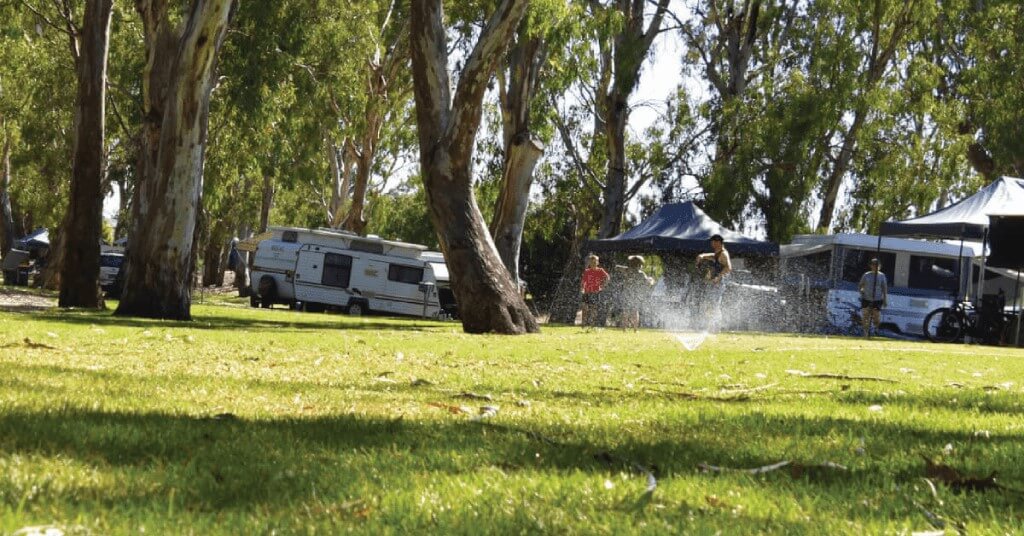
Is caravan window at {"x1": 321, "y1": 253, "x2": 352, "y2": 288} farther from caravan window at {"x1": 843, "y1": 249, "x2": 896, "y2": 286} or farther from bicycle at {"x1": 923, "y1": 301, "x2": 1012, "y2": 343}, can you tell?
Answer: bicycle at {"x1": 923, "y1": 301, "x2": 1012, "y2": 343}

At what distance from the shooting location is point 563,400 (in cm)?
685

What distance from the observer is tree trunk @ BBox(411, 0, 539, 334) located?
62.5 feet

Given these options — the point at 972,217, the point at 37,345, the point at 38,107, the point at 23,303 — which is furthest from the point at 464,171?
the point at 38,107

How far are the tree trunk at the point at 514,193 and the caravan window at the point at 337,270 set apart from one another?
13083 millimetres

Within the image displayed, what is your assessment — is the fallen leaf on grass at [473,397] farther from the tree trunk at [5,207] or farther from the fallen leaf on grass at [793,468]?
the tree trunk at [5,207]

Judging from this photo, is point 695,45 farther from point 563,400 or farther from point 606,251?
point 563,400

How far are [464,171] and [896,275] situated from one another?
17595 mm

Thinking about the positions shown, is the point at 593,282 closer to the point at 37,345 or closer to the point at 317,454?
the point at 37,345

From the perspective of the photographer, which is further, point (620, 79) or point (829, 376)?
point (620, 79)

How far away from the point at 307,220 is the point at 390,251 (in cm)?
2770

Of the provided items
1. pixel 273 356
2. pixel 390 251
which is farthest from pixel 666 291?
pixel 273 356

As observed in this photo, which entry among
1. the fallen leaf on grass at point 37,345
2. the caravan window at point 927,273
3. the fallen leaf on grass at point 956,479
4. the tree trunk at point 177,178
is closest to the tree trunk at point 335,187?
the caravan window at point 927,273

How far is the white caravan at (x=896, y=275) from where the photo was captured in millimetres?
32406

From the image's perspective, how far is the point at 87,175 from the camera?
22.2 m
